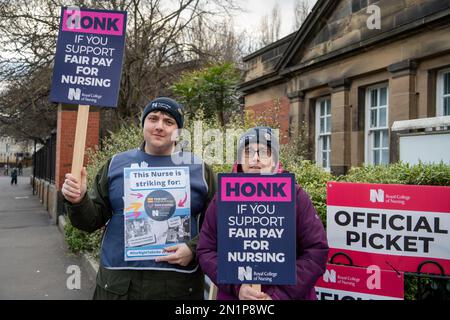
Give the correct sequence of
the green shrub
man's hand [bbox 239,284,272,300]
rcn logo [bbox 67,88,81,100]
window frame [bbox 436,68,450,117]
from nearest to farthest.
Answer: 1. man's hand [bbox 239,284,272,300]
2. rcn logo [bbox 67,88,81,100]
3. the green shrub
4. window frame [bbox 436,68,450,117]

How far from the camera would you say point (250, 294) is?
2.28 meters

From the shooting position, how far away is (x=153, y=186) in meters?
2.72

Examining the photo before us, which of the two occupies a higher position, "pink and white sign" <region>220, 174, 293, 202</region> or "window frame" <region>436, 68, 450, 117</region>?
"window frame" <region>436, 68, 450, 117</region>

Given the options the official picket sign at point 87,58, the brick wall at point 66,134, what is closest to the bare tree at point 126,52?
the brick wall at point 66,134

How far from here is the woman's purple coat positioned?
7.51ft

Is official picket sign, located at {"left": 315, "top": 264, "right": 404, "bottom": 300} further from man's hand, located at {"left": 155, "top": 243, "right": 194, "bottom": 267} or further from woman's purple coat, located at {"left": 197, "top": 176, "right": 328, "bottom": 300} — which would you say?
man's hand, located at {"left": 155, "top": 243, "right": 194, "bottom": 267}

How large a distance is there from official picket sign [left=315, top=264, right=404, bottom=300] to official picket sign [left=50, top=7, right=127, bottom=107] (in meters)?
1.94

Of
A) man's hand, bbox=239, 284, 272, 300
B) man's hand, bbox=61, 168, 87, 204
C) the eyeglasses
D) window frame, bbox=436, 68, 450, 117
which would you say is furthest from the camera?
window frame, bbox=436, 68, 450, 117

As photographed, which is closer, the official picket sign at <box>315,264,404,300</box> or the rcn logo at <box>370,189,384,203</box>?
the official picket sign at <box>315,264,404,300</box>

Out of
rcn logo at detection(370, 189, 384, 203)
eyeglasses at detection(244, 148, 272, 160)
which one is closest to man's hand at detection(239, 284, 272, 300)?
eyeglasses at detection(244, 148, 272, 160)

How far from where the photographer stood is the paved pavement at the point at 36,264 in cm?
614

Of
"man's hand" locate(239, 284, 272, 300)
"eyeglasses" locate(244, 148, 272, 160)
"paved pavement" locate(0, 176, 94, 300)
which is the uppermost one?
"eyeglasses" locate(244, 148, 272, 160)

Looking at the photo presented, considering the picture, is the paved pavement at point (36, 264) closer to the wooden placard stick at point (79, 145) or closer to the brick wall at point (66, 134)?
the brick wall at point (66, 134)
